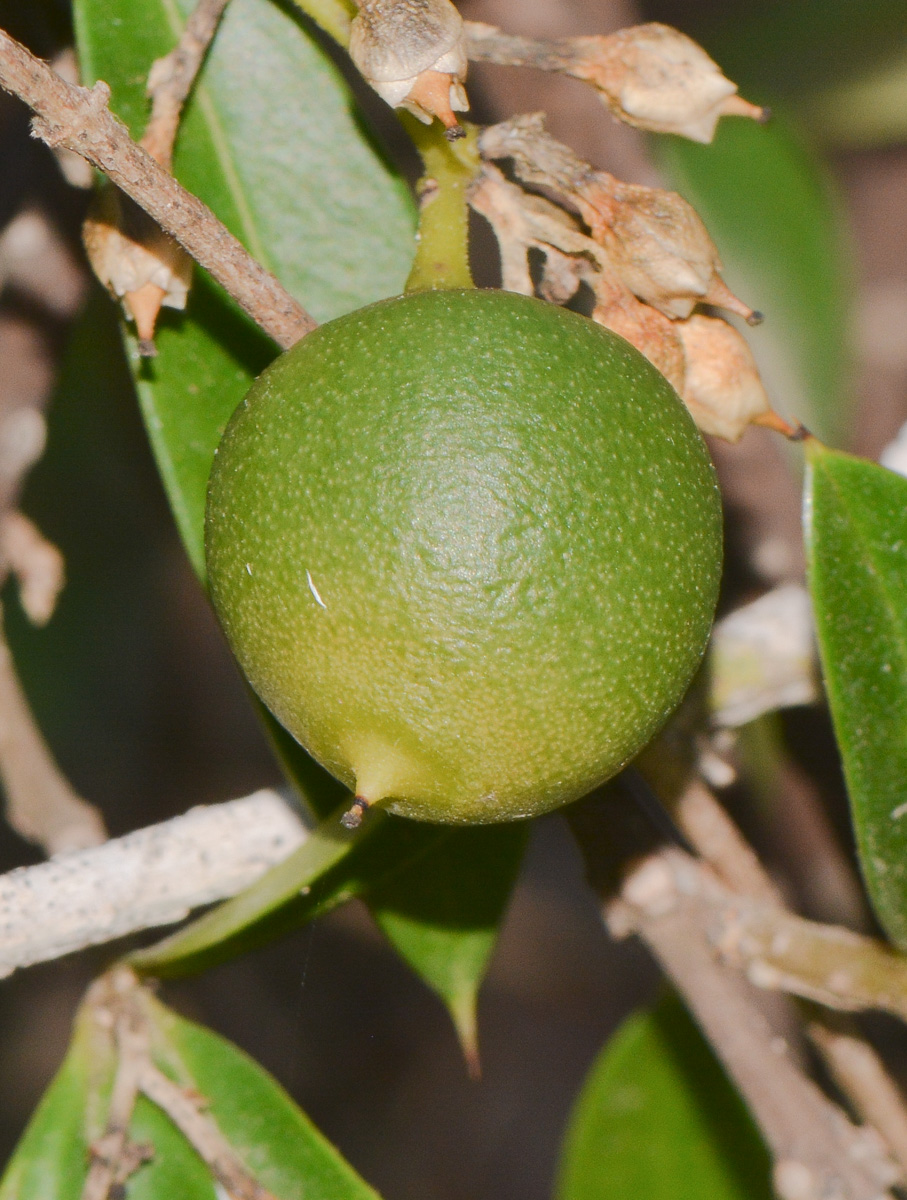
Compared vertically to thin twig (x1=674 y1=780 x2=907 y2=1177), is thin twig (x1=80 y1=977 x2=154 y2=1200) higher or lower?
higher

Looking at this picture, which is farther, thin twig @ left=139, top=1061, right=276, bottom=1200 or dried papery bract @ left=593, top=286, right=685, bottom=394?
thin twig @ left=139, top=1061, right=276, bottom=1200

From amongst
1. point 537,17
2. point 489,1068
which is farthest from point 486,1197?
point 537,17

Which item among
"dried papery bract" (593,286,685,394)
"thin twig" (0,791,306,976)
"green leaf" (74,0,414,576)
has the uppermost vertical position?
"green leaf" (74,0,414,576)

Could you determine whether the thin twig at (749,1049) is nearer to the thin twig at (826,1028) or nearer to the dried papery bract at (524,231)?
the thin twig at (826,1028)

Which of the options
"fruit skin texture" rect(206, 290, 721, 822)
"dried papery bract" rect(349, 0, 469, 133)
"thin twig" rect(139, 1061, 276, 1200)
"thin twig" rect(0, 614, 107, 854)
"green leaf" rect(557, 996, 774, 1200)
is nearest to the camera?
"fruit skin texture" rect(206, 290, 721, 822)

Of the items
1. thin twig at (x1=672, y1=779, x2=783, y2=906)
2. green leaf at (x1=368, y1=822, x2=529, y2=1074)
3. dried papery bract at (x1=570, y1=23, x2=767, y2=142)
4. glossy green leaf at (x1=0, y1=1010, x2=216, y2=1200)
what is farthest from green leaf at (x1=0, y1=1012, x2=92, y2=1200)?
dried papery bract at (x1=570, y1=23, x2=767, y2=142)

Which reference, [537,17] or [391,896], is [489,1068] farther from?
[537,17]

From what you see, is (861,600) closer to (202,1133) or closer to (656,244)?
(656,244)

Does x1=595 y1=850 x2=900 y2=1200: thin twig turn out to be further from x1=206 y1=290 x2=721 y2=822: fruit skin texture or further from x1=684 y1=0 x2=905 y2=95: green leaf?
x1=684 y1=0 x2=905 y2=95: green leaf
